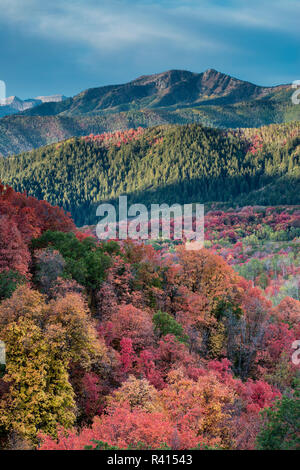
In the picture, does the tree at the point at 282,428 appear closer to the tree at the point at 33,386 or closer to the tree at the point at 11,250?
the tree at the point at 33,386

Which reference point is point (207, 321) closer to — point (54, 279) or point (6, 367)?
point (54, 279)

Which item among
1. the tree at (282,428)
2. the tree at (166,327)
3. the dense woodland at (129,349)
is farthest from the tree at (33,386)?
the tree at (166,327)

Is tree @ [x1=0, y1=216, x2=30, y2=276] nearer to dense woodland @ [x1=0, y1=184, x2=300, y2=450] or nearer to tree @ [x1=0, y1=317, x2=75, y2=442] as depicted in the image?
dense woodland @ [x1=0, y1=184, x2=300, y2=450]

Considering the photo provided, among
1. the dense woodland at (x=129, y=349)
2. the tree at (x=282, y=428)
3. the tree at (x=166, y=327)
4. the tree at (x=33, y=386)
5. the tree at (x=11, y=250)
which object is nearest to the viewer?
the tree at (x=282, y=428)

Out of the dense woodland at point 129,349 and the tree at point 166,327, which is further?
the tree at point 166,327

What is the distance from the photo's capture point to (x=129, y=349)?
55188 millimetres

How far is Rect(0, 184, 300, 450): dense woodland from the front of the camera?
37.4 meters

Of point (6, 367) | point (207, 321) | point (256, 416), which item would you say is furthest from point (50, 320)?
point (207, 321)

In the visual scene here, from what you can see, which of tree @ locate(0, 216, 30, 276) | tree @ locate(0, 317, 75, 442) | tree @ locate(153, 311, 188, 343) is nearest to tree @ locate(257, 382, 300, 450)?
tree @ locate(0, 317, 75, 442)

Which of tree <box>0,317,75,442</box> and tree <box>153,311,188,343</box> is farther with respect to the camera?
tree <box>153,311,188,343</box>

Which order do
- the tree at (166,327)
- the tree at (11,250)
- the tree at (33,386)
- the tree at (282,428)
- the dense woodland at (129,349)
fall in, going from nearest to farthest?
the tree at (282,428) < the dense woodland at (129,349) < the tree at (33,386) < the tree at (11,250) < the tree at (166,327)

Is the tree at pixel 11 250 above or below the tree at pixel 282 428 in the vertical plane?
above

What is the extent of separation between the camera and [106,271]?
77188 mm

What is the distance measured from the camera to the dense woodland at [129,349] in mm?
37406
